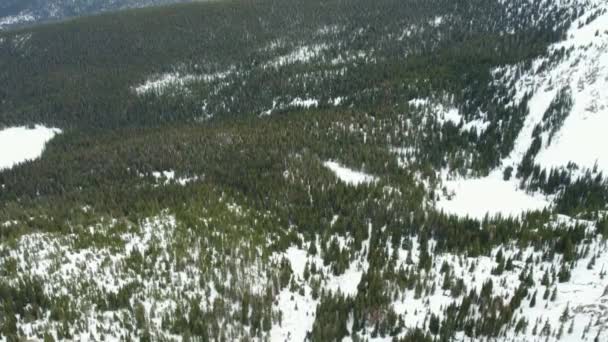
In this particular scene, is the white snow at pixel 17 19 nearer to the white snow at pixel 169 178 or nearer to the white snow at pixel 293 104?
the white snow at pixel 293 104

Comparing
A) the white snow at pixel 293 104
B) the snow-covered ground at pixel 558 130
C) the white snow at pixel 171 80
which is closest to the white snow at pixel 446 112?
the snow-covered ground at pixel 558 130

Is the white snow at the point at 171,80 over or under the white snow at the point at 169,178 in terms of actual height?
over

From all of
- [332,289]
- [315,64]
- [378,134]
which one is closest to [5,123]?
[315,64]

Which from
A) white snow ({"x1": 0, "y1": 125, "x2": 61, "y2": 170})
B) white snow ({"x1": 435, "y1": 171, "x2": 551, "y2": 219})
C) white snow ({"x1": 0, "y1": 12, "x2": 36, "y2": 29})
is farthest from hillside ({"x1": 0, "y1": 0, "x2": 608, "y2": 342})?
white snow ({"x1": 0, "y1": 12, "x2": 36, "y2": 29})

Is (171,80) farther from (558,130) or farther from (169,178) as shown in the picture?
(558,130)

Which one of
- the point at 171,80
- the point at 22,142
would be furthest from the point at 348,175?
the point at 171,80

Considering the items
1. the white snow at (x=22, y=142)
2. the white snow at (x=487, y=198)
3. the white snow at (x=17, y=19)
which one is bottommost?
the white snow at (x=22, y=142)

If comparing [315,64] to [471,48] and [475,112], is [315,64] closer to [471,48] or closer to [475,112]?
[471,48]

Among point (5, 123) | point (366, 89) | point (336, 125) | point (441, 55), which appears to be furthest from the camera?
point (5, 123)
